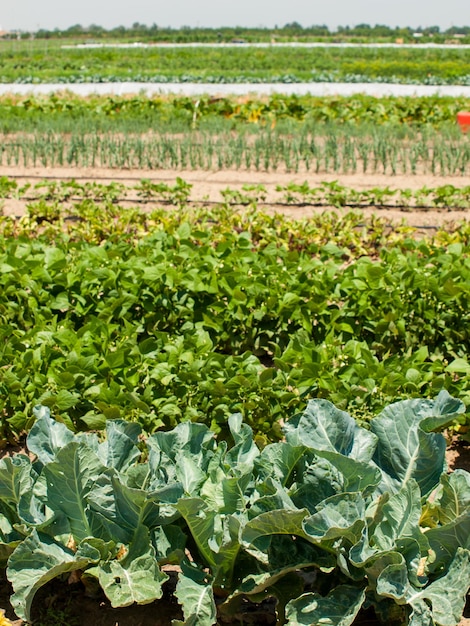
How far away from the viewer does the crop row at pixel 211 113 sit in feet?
36.8

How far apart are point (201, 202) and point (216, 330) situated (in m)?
4.25

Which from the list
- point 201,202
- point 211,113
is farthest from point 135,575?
point 211,113

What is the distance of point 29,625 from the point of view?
258 cm

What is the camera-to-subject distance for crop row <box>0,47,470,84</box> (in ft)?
72.1

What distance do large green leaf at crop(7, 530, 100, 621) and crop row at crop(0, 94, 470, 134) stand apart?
28.9ft

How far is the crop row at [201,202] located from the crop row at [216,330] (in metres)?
2.17

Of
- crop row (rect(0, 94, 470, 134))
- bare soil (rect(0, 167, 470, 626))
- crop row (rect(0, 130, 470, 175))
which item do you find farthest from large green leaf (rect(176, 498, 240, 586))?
crop row (rect(0, 94, 470, 134))

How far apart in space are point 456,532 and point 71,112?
1164cm

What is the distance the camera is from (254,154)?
10.6m

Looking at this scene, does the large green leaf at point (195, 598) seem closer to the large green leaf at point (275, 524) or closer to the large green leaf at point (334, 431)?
the large green leaf at point (275, 524)

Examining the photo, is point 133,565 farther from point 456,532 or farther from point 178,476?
point 456,532

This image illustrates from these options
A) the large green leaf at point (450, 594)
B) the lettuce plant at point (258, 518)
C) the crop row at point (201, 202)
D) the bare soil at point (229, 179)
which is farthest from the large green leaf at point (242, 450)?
the bare soil at point (229, 179)

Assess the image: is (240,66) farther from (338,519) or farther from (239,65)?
(338,519)

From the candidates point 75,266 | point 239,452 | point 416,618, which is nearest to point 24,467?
point 239,452
